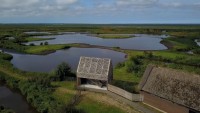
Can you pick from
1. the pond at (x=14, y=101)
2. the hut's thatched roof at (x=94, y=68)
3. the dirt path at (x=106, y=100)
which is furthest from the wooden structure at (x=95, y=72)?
the pond at (x=14, y=101)

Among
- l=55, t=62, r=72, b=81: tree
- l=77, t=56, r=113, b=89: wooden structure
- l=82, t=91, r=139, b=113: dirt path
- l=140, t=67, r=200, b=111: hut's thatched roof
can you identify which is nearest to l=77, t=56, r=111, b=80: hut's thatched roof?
l=77, t=56, r=113, b=89: wooden structure

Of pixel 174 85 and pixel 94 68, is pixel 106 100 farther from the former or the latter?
pixel 174 85

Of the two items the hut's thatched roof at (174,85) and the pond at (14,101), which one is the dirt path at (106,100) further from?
the pond at (14,101)

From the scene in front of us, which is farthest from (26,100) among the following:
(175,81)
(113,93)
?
(175,81)

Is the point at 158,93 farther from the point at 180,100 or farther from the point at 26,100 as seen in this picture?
the point at 26,100

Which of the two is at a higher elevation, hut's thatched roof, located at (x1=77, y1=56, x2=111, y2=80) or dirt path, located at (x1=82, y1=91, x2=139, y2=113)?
hut's thatched roof, located at (x1=77, y1=56, x2=111, y2=80)

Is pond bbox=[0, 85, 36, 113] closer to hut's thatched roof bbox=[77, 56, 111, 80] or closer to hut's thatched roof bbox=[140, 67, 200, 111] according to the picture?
hut's thatched roof bbox=[77, 56, 111, 80]

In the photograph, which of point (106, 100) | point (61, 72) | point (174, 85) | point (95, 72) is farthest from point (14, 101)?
point (174, 85)

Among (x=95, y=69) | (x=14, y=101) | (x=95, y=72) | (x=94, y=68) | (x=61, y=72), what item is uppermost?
(x=94, y=68)
